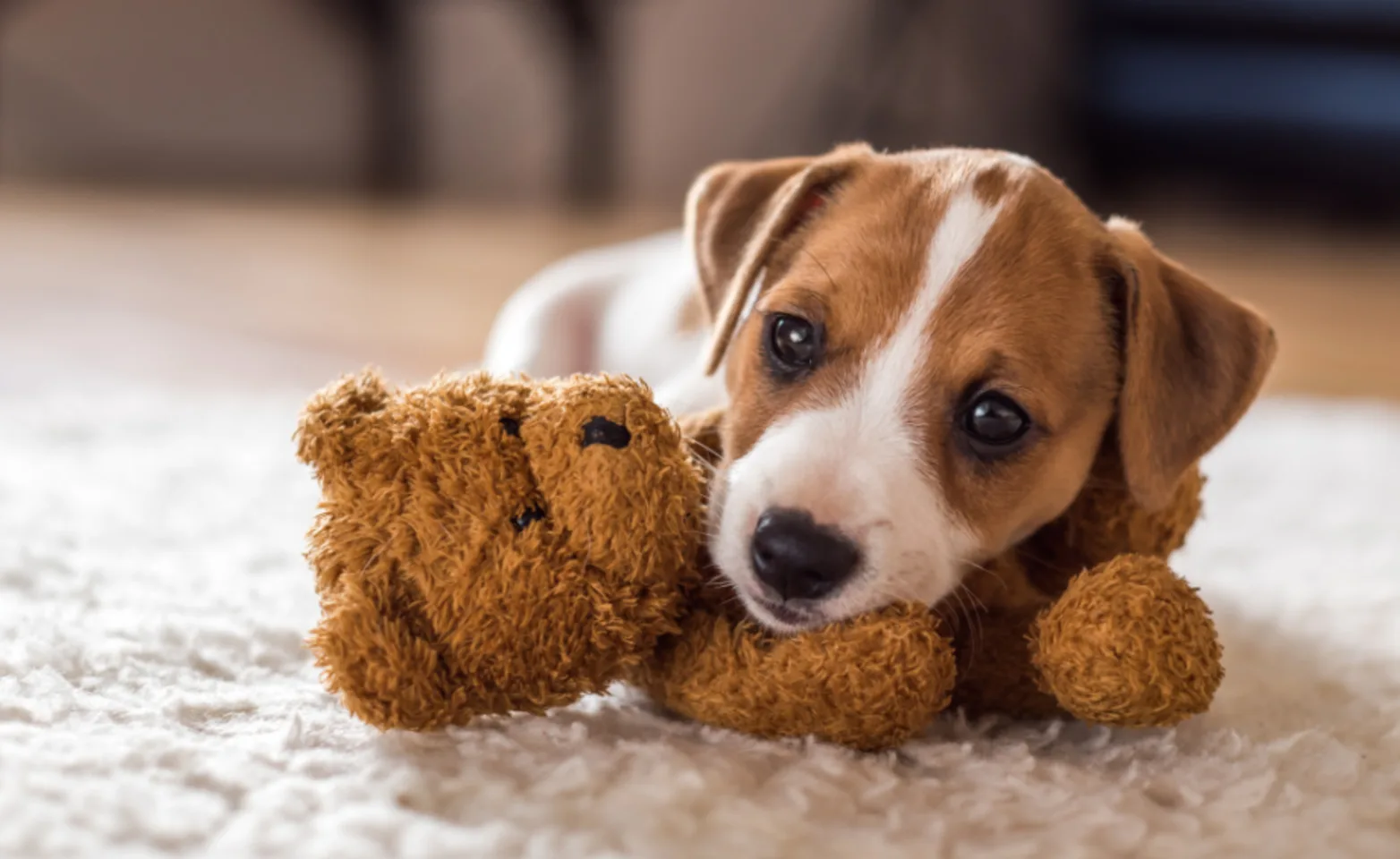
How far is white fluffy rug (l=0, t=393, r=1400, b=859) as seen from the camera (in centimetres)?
136

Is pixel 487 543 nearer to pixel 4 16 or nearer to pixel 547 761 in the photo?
pixel 547 761

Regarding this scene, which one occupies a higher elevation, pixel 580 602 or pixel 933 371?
pixel 933 371

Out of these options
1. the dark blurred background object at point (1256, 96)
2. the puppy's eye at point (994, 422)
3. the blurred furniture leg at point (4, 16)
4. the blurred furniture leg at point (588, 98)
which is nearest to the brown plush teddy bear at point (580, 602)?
the puppy's eye at point (994, 422)

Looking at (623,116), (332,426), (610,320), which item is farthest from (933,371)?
(623,116)

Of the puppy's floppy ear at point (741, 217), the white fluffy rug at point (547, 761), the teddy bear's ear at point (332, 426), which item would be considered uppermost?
the puppy's floppy ear at point (741, 217)

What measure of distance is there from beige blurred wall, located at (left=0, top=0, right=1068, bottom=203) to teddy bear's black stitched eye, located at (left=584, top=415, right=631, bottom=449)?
23.9ft

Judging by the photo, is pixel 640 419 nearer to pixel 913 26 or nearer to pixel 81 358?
pixel 81 358

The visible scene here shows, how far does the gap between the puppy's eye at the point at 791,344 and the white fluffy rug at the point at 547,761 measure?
1.66 feet

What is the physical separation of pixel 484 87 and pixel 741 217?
6.99m

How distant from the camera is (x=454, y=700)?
154cm

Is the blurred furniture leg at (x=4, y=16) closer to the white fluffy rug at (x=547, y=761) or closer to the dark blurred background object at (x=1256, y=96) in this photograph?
the dark blurred background object at (x=1256, y=96)

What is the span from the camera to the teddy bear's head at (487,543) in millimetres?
1514

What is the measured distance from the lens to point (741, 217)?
225cm

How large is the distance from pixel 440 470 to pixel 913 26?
7612 millimetres
